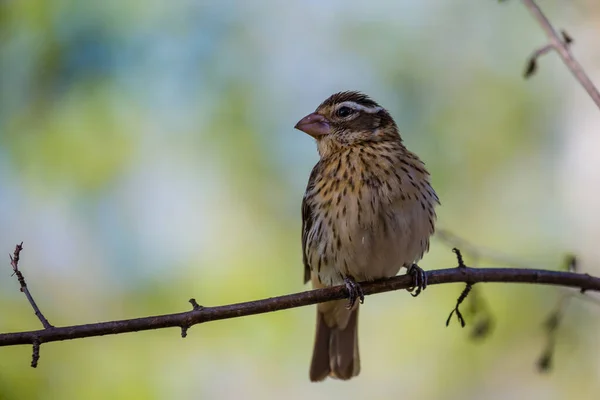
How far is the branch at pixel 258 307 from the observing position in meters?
3.42

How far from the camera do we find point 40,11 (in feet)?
28.0

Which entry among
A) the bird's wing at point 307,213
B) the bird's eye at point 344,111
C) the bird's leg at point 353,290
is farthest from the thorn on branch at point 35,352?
the bird's eye at point 344,111

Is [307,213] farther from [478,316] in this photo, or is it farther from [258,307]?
[258,307]

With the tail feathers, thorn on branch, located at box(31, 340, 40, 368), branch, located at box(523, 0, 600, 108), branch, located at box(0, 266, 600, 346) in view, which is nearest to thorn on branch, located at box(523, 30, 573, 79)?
branch, located at box(523, 0, 600, 108)

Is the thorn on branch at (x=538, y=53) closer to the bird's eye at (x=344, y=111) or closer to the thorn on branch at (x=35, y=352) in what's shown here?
the bird's eye at (x=344, y=111)

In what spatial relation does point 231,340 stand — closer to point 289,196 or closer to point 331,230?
point 289,196

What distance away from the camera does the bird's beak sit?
5578 mm

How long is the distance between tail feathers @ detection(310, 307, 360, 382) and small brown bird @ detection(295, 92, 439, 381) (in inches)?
26.1

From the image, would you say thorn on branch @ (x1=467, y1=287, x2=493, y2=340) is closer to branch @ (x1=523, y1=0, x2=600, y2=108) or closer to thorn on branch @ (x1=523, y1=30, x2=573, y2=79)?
thorn on branch @ (x1=523, y1=30, x2=573, y2=79)

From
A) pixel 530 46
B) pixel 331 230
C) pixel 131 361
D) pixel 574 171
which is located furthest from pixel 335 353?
pixel 530 46

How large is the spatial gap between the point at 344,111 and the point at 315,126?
0.22 meters

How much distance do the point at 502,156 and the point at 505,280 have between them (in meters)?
4.59

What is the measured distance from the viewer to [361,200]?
498 centimetres

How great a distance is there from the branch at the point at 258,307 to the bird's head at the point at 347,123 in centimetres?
Result: 133
